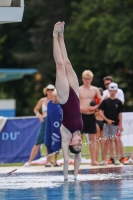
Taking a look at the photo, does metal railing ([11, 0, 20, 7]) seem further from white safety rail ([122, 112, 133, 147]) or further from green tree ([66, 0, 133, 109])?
green tree ([66, 0, 133, 109])

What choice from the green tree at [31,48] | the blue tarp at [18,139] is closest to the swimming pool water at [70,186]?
the blue tarp at [18,139]

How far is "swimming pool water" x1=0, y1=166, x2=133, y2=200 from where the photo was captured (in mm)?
11805

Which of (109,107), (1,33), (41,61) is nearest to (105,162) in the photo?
(109,107)

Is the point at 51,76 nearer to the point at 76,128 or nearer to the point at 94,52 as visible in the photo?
the point at 94,52

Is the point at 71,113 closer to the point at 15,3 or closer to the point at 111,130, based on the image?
the point at 111,130

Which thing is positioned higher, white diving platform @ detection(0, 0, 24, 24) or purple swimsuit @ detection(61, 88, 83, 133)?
white diving platform @ detection(0, 0, 24, 24)

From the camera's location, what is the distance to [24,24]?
2502 inches

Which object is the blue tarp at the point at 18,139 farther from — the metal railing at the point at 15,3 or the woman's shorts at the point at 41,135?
the metal railing at the point at 15,3

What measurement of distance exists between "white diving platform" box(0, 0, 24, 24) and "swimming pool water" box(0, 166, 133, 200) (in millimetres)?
3664

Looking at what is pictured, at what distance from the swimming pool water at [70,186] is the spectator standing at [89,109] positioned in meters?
2.03

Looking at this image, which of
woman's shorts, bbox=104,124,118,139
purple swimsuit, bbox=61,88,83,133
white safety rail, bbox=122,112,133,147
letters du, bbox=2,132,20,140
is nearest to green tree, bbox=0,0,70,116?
letters du, bbox=2,132,20,140

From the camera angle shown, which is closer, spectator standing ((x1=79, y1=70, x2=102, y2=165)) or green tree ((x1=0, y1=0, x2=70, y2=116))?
spectator standing ((x1=79, y1=70, x2=102, y2=165))

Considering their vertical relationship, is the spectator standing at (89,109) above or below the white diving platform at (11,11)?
below

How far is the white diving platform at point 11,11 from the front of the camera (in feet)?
59.4
